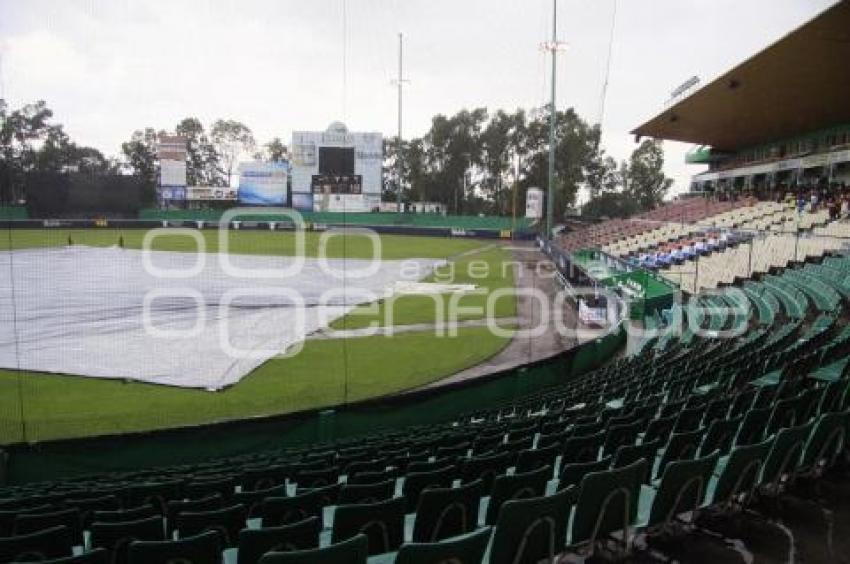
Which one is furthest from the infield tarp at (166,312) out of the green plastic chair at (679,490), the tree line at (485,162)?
the tree line at (485,162)

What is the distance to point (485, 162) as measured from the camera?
4144 inches

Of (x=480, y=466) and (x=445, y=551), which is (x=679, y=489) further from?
(x=445, y=551)

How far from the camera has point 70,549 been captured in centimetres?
432

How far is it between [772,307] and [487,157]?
3494 inches

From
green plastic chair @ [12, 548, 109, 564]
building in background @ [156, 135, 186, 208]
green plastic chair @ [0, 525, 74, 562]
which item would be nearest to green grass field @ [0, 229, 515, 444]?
green plastic chair @ [0, 525, 74, 562]

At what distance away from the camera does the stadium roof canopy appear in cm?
2173

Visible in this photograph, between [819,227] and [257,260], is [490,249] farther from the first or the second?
[819,227]

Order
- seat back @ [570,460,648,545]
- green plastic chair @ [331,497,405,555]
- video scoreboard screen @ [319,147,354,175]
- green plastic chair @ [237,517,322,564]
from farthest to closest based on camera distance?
video scoreboard screen @ [319,147,354,175], seat back @ [570,460,648,545], green plastic chair @ [331,497,405,555], green plastic chair @ [237,517,322,564]

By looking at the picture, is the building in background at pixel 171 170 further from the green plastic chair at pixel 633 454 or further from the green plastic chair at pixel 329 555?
the green plastic chair at pixel 329 555

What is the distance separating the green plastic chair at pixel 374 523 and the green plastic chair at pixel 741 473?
250 cm

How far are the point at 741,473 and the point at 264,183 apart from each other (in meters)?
79.9

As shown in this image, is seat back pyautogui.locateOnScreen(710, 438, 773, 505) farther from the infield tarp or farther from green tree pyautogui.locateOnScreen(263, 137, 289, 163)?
green tree pyautogui.locateOnScreen(263, 137, 289, 163)

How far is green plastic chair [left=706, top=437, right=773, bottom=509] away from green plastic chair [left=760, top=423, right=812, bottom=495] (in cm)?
5

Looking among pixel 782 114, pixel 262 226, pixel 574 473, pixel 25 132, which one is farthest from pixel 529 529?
pixel 262 226
